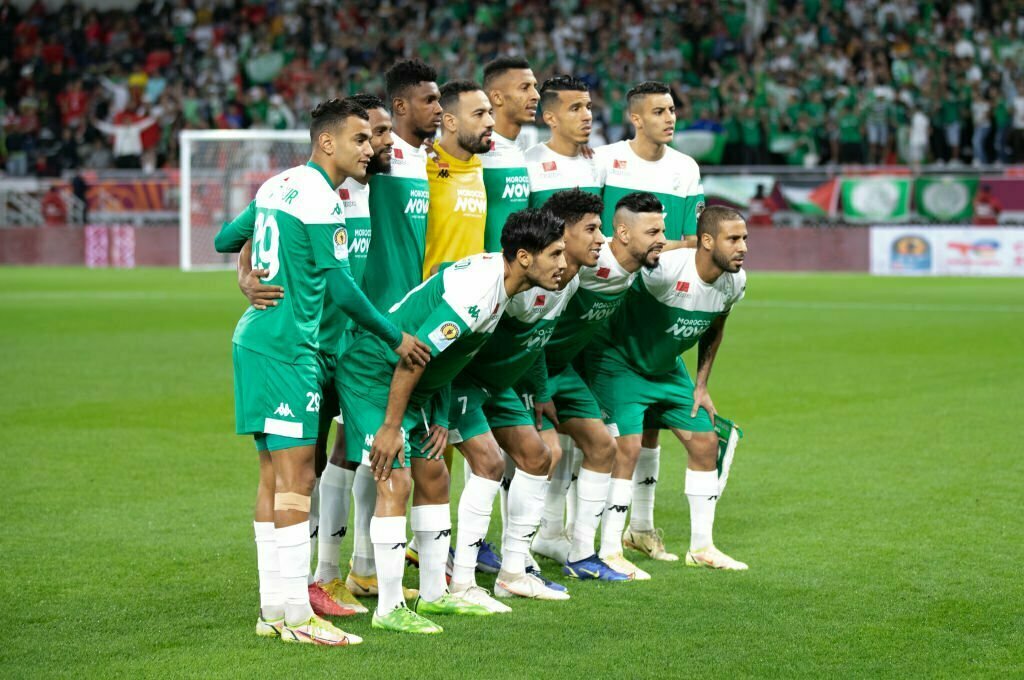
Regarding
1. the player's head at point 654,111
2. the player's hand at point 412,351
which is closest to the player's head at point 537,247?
the player's hand at point 412,351

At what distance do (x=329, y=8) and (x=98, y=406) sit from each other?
27923 mm

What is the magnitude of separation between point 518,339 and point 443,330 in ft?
2.09

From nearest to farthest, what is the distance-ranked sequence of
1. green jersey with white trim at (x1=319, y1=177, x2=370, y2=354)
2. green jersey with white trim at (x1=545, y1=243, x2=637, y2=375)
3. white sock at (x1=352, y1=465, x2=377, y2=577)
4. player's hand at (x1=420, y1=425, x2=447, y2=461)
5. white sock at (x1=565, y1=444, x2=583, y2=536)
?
player's hand at (x1=420, y1=425, x2=447, y2=461), green jersey with white trim at (x1=319, y1=177, x2=370, y2=354), white sock at (x1=352, y1=465, x2=377, y2=577), green jersey with white trim at (x1=545, y1=243, x2=637, y2=375), white sock at (x1=565, y1=444, x2=583, y2=536)

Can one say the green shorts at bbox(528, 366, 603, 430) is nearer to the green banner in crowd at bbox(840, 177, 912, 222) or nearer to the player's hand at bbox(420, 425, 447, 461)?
the player's hand at bbox(420, 425, 447, 461)

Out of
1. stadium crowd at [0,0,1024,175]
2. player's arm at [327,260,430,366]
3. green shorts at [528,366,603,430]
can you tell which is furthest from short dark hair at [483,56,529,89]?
stadium crowd at [0,0,1024,175]

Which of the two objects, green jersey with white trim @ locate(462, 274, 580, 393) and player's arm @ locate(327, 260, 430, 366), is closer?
player's arm @ locate(327, 260, 430, 366)

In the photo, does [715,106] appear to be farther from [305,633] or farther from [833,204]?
[305,633]

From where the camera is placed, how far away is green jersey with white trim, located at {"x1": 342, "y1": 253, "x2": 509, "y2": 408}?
548cm

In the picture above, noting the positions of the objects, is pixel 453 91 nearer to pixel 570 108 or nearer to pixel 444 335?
pixel 570 108

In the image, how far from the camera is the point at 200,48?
123 feet

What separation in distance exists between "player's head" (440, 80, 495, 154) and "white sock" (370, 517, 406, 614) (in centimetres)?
199

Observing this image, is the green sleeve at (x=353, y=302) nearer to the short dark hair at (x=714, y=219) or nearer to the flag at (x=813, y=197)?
the short dark hair at (x=714, y=219)

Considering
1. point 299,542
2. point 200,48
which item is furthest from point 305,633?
point 200,48

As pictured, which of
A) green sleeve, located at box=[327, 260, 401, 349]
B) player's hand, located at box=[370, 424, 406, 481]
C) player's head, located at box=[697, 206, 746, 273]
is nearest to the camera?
green sleeve, located at box=[327, 260, 401, 349]
